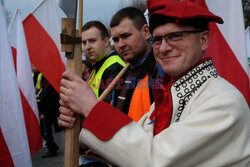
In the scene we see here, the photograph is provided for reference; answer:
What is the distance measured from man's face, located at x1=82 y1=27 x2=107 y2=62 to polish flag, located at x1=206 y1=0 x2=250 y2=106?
149cm

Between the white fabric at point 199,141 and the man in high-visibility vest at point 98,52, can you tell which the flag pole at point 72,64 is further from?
the man in high-visibility vest at point 98,52

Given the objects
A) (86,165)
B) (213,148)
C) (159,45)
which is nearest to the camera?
(213,148)

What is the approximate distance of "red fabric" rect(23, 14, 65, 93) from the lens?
3.71 m

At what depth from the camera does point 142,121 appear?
1657mm

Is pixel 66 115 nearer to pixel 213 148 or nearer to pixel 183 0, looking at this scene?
pixel 213 148

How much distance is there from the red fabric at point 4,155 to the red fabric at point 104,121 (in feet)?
4.93

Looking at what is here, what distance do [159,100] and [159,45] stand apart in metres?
0.33

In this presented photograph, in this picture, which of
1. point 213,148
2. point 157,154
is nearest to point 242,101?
point 213,148

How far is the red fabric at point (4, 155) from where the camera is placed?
A: 2.23m

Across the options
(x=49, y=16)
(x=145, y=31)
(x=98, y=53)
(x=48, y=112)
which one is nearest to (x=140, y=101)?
(x=145, y=31)

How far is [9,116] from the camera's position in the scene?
2332 mm

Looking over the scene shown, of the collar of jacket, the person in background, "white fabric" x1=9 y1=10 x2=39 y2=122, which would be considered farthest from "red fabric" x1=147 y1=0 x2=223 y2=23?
the person in background

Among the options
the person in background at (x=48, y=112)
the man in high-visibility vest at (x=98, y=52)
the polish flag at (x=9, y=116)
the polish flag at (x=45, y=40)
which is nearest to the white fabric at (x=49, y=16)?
the polish flag at (x=45, y=40)

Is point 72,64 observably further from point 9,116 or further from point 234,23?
point 234,23
